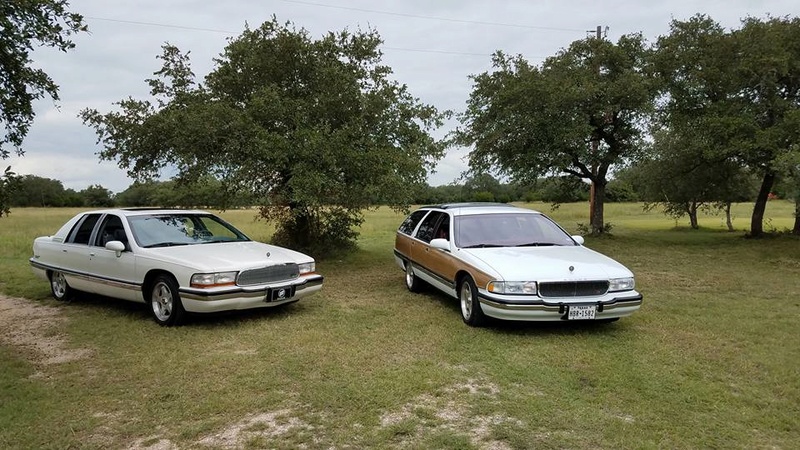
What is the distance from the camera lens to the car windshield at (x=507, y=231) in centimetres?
711

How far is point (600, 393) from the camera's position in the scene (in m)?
4.30

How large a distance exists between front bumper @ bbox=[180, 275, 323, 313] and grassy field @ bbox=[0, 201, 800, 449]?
292mm

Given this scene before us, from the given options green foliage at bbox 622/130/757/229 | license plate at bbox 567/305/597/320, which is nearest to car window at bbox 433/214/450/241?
license plate at bbox 567/305/597/320

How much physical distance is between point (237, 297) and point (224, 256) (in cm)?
67

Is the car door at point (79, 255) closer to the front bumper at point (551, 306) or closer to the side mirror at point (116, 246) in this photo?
the side mirror at point (116, 246)

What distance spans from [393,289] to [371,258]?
4.41 meters

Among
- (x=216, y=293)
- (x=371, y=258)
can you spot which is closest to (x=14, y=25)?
(x=216, y=293)

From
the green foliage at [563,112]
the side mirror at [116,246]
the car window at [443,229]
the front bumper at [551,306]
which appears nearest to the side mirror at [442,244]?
the car window at [443,229]

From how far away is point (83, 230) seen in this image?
786 centimetres

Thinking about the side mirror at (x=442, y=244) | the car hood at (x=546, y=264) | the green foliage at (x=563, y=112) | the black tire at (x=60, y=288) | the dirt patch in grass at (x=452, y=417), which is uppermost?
the green foliage at (x=563, y=112)

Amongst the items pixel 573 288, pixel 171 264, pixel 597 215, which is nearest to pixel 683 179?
pixel 597 215

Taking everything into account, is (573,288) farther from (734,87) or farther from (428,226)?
(734,87)

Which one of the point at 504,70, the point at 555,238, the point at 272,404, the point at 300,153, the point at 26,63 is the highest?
the point at 504,70

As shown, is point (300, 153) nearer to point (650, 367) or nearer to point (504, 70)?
point (650, 367)
